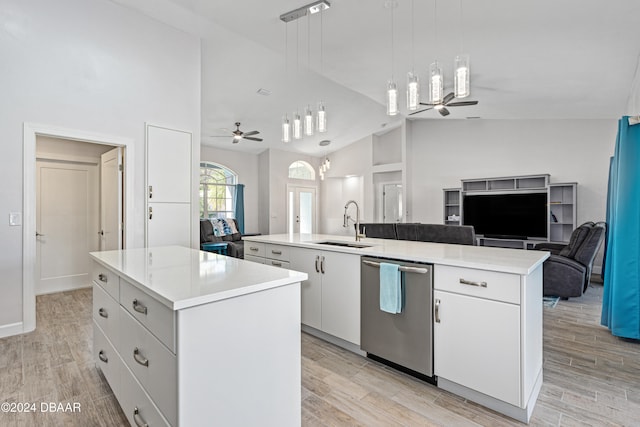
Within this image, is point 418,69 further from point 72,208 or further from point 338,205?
point 338,205

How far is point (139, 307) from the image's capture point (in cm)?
141

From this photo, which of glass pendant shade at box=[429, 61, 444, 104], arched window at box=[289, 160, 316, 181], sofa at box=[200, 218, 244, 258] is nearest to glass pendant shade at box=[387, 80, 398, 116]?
glass pendant shade at box=[429, 61, 444, 104]


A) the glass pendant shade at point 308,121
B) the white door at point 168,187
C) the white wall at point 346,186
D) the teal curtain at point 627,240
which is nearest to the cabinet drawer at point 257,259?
the white door at point 168,187

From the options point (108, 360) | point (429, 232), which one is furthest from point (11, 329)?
point (429, 232)

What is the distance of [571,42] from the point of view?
2875 mm

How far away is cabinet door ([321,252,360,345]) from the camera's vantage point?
8.18ft

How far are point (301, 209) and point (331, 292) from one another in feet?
22.9

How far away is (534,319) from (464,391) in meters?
0.61

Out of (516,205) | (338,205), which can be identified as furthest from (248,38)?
(338,205)

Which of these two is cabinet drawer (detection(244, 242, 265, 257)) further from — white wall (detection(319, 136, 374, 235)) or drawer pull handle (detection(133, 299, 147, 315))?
white wall (detection(319, 136, 374, 235))

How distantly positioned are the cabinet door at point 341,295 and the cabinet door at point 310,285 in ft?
0.19

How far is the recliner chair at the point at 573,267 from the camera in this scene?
13.3 ft

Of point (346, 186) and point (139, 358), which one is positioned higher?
point (346, 186)

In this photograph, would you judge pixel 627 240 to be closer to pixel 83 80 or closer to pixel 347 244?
pixel 347 244
